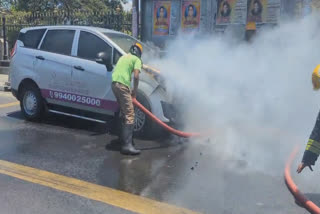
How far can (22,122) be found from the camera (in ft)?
25.1

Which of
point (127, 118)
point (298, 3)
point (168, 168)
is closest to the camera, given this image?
point (168, 168)

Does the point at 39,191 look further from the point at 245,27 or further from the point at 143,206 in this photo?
the point at 245,27

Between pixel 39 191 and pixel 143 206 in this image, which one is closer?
pixel 143 206

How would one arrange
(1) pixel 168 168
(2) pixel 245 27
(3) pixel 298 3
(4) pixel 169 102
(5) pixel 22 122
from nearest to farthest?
1. (1) pixel 168 168
2. (4) pixel 169 102
3. (5) pixel 22 122
4. (3) pixel 298 3
5. (2) pixel 245 27

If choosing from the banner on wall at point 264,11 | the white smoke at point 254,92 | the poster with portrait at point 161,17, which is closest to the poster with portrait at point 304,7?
the banner on wall at point 264,11

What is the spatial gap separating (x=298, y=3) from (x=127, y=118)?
6.34 m

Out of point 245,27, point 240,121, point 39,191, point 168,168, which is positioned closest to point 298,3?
point 245,27

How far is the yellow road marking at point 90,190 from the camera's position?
12.8 ft

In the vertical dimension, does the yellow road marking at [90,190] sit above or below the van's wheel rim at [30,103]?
below

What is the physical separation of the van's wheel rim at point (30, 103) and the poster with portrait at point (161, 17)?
550cm

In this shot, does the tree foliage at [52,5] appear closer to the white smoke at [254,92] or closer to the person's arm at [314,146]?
the white smoke at [254,92]

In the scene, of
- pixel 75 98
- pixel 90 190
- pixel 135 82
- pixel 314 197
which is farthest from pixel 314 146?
pixel 75 98

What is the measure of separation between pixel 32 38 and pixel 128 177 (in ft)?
13.7

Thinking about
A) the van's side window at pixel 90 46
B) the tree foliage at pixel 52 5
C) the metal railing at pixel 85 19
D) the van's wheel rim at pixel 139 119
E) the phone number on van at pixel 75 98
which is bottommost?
the van's wheel rim at pixel 139 119
